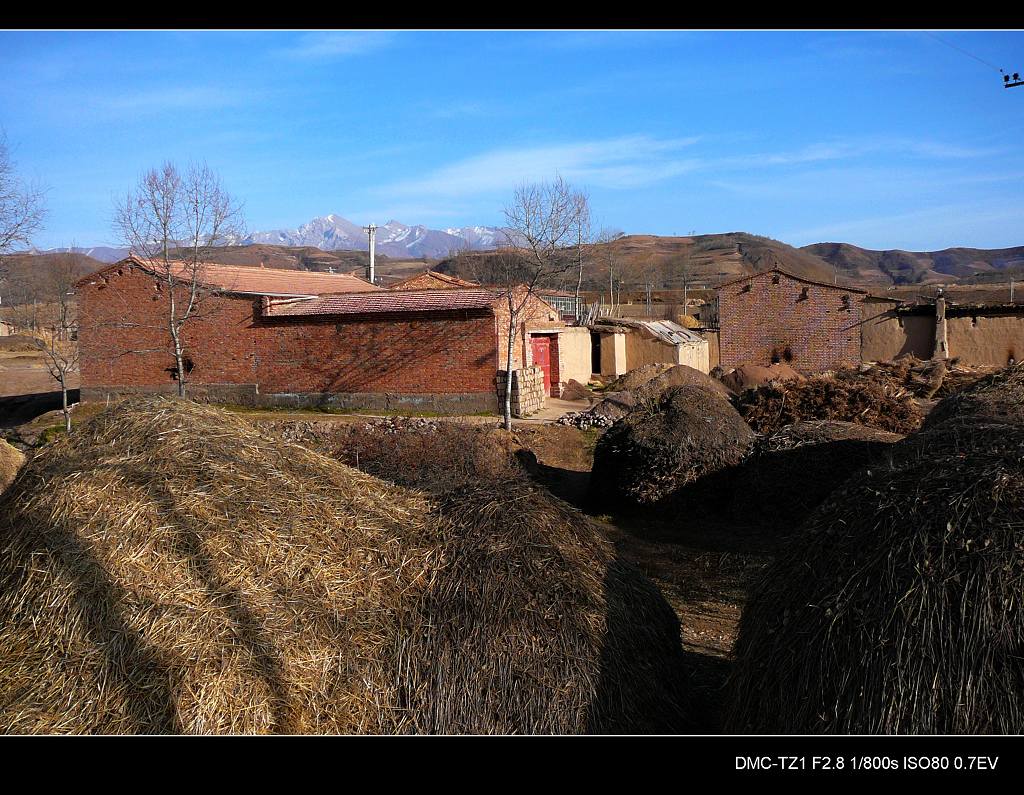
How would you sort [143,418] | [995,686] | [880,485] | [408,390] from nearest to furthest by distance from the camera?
1. [995,686]
2. [880,485]
3. [143,418]
4. [408,390]

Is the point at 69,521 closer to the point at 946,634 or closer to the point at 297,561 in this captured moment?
the point at 297,561

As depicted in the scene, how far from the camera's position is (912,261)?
162250 millimetres

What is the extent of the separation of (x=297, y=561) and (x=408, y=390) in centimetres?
1997

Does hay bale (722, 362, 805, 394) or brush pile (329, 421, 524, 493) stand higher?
hay bale (722, 362, 805, 394)

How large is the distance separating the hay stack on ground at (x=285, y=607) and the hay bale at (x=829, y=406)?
1253 cm

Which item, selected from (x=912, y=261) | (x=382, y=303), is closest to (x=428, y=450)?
(x=382, y=303)

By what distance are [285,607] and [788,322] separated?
30.8 meters

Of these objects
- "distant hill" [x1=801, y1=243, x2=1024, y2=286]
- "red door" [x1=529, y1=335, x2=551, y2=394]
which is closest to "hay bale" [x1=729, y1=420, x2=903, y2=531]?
"red door" [x1=529, y1=335, x2=551, y2=394]

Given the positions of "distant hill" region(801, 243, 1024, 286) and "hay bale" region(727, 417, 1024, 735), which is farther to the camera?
"distant hill" region(801, 243, 1024, 286)

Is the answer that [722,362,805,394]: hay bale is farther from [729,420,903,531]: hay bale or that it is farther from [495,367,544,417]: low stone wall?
[729,420,903,531]: hay bale

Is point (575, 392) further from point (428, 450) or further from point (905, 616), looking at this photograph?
point (905, 616)

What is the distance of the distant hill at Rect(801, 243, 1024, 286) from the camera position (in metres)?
146

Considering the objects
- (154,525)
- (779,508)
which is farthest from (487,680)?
(779,508)
